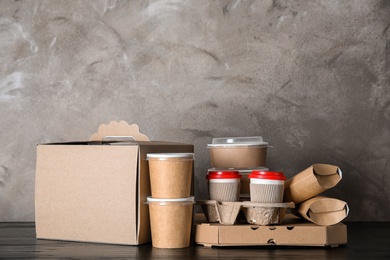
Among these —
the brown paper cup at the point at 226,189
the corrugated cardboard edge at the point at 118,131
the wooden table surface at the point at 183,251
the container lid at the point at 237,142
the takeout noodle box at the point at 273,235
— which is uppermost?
the corrugated cardboard edge at the point at 118,131

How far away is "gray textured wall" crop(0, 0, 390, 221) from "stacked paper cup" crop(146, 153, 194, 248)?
0.55 meters

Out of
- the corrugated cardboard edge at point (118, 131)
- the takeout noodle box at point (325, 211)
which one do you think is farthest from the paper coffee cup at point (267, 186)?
the corrugated cardboard edge at point (118, 131)

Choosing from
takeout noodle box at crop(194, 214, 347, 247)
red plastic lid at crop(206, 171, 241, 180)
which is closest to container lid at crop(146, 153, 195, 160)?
red plastic lid at crop(206, 171, 241, 180)

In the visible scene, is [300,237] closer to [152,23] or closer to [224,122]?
[224,122]

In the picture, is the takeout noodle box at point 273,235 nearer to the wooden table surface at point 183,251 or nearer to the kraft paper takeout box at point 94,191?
the wooden table surface at point 183,251

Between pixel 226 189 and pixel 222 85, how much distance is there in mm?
619

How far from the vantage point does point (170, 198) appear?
1729mm

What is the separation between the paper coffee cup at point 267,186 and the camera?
174 centimetres

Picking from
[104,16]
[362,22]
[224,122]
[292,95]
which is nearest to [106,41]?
[104,16]

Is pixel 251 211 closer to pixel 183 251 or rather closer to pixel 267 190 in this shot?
pixel 267 190

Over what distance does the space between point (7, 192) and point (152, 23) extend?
0.83 meters

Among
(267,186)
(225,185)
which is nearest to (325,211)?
(267,186)

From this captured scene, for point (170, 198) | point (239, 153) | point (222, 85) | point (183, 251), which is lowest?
point (183, 251)

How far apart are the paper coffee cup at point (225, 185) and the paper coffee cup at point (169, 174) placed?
0.33 feet
